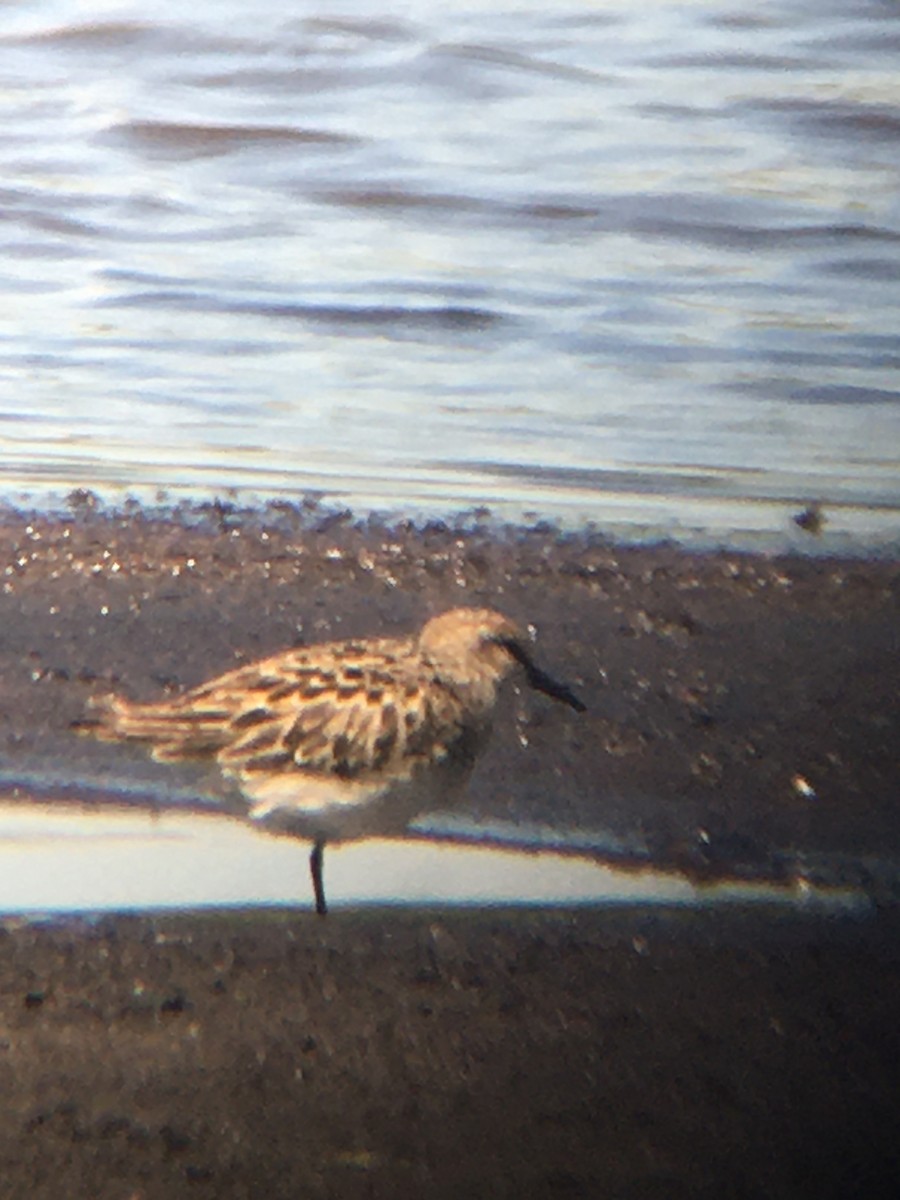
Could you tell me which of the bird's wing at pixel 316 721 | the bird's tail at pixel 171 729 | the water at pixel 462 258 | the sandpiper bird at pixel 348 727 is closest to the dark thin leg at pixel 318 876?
the sandpiper bird at pixel 348 727

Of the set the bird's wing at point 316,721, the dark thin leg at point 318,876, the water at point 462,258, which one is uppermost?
the water at point 462,258

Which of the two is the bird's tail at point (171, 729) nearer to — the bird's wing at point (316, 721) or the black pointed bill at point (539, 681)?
the bird's wing at point (316, 721)

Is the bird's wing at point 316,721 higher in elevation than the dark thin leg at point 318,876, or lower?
higher

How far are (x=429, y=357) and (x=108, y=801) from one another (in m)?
1.38

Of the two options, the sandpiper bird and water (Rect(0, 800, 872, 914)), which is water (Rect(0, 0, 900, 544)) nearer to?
the sandpiper bird

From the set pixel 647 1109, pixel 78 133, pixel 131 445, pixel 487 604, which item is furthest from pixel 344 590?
pixel 647 1109

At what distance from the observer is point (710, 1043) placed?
2.24m

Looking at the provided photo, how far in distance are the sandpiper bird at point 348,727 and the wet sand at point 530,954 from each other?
0.53 feet

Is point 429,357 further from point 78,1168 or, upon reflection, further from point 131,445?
point 78,1168

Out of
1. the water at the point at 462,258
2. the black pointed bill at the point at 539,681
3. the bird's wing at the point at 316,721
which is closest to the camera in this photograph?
the water at the point at 462,258

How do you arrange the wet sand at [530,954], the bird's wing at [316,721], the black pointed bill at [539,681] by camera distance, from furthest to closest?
1. the black pointed bill at [539,681]
2. the bird's wing at [316,721]
3. the wet sand at [530,954]

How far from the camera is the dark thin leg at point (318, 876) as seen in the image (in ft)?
9.15

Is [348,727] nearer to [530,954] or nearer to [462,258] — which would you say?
[530,954]

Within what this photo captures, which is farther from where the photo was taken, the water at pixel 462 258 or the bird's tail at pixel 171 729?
the bird's tail at pixel 171 729
